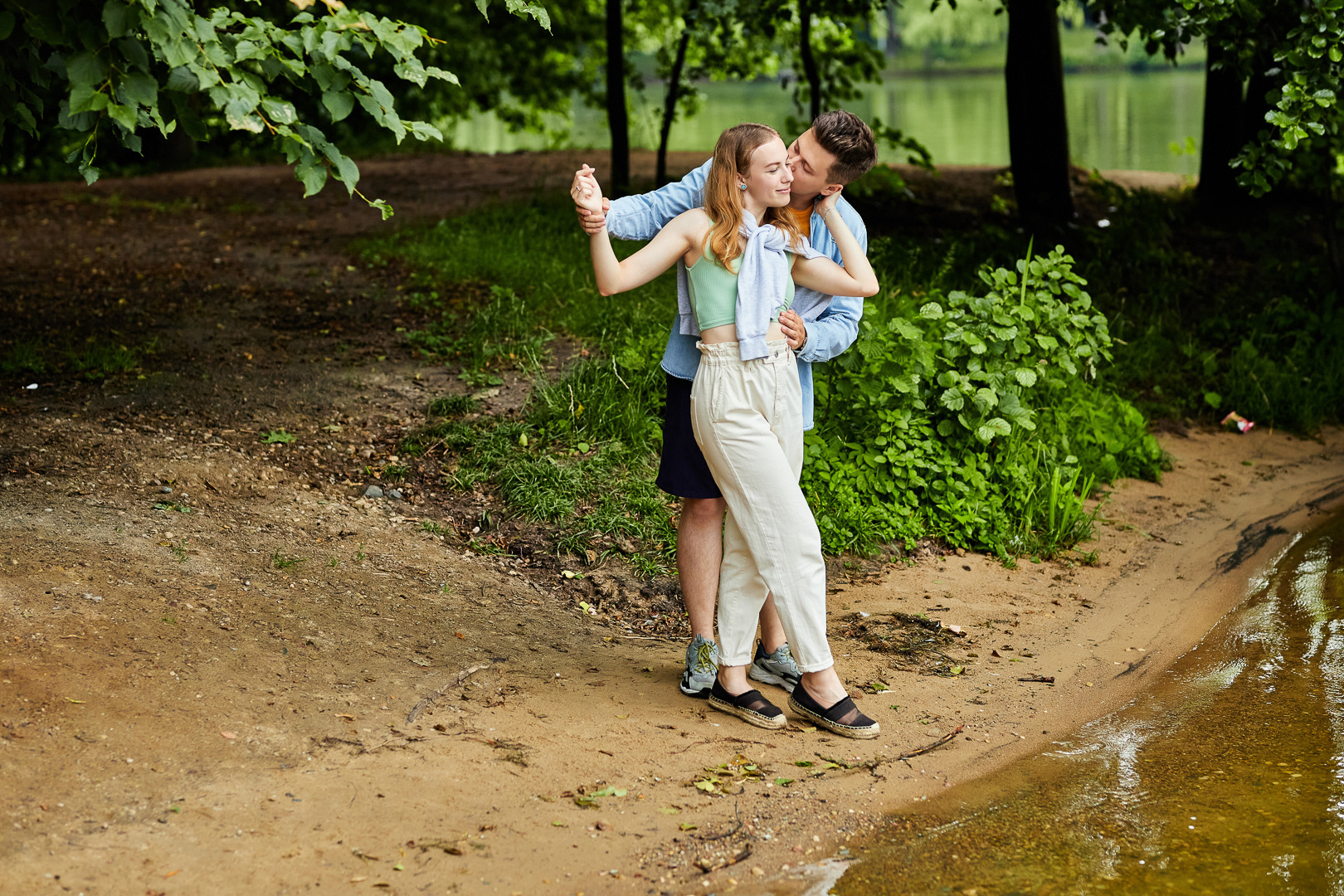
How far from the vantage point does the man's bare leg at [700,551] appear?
3723 millimetres

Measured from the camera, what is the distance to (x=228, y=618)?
3.92 m

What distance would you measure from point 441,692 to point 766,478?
1274 mm

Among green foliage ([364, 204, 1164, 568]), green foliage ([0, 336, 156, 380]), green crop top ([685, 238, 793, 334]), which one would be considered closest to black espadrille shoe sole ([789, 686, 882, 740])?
green crop top ([685, 238, 793, 334])

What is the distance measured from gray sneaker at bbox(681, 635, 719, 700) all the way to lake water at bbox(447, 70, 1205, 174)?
29.8ft

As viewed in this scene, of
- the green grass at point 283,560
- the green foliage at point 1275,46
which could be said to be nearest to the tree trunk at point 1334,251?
the green foliage at point 1275,46

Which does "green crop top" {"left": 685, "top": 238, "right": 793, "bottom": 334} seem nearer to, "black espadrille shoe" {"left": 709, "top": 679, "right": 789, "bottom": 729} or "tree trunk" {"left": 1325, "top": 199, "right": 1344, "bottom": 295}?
"black espadrille shoe" {"left": 709, "top": 679, "right": 789, "bottom": 729}

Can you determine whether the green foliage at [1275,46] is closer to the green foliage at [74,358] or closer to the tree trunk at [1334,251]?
the tree trunk at [1334,251]

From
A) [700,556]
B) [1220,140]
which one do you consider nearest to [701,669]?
[700,556]

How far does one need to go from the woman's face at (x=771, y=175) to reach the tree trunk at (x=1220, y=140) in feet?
29.7

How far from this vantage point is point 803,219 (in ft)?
11.7

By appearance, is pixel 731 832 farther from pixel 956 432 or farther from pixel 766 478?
pixel 956 432

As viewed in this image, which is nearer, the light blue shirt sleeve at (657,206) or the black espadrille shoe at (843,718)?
the light blue shirt sleeve at (657,206)

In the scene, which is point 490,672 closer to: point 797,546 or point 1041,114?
point 797,546

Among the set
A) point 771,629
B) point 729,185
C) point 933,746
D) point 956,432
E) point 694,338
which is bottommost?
point 933,746
